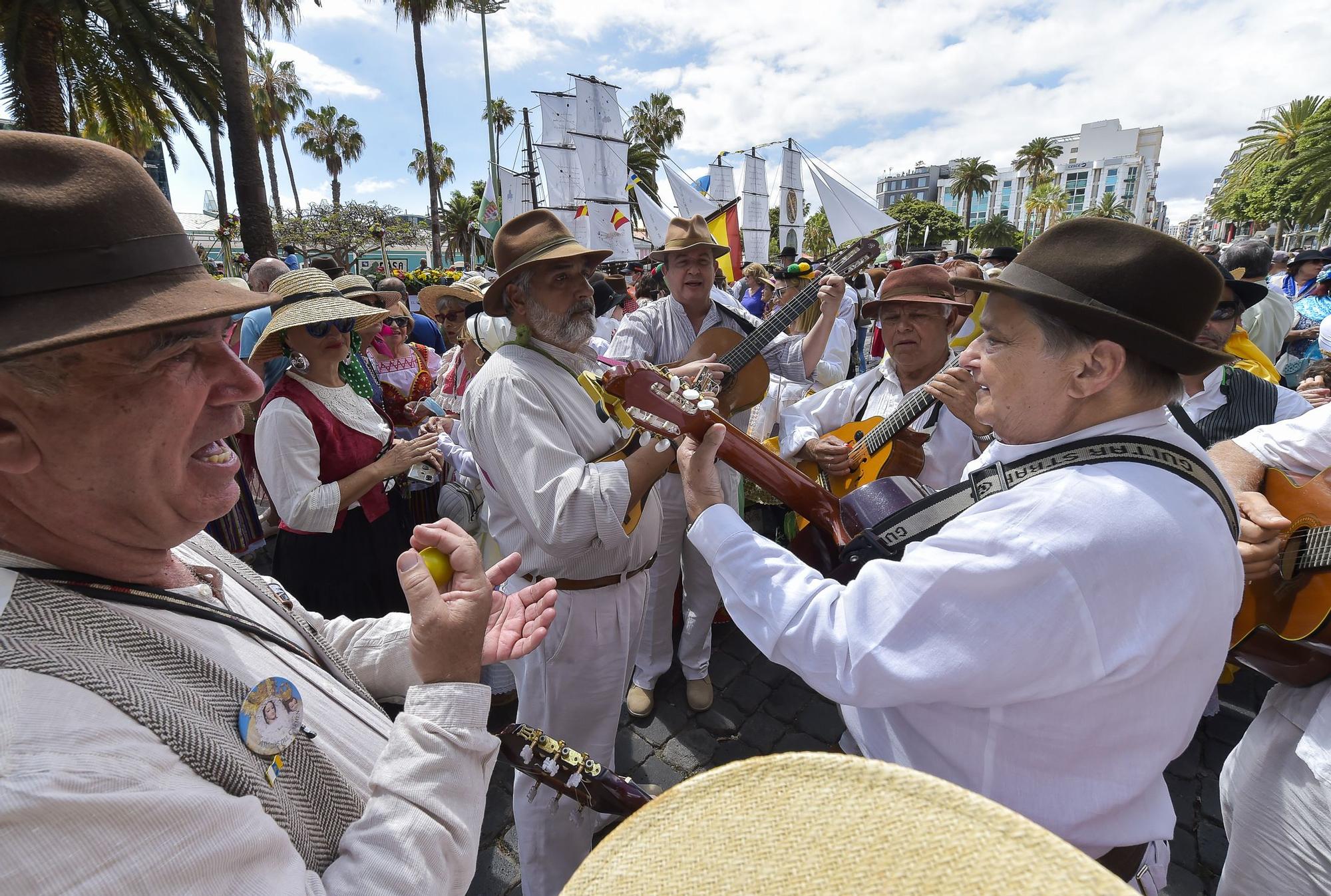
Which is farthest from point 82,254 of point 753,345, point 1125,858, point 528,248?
point 753,345

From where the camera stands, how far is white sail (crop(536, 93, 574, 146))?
20625 millimetres

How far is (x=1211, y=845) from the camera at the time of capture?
2.69 meters

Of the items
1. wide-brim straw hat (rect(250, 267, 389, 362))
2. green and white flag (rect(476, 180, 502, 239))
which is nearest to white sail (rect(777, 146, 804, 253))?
green and white flag (rect(476, 180, 502, 239))

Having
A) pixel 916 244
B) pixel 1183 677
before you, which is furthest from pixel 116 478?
pixel 916 244

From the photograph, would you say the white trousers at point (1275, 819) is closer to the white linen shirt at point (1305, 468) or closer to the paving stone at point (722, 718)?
the white linen shirt at point (1305, 468)

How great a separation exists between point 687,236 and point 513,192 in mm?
21157

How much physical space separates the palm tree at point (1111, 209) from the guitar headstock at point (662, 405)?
301 inches

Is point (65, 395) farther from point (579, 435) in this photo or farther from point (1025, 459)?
point (1025, 459)

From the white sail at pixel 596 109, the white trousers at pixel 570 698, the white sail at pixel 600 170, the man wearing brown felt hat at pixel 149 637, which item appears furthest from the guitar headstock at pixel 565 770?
the white sail at pixel 596 109

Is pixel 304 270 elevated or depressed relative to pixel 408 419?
elevated

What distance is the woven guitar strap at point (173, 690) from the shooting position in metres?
0.82

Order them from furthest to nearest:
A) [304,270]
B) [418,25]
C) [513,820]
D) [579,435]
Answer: [418,25], [304,270], [513,820], [579,435]

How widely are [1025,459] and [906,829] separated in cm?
123

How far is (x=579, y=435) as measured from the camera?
2.53 meters
